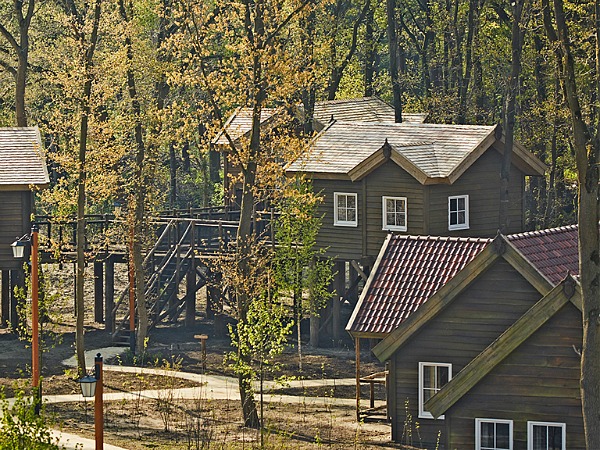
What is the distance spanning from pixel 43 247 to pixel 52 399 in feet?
37.0

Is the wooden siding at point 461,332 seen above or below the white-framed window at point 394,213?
below

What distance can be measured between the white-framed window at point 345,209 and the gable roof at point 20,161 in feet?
30.8

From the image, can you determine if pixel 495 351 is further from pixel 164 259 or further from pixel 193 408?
pixel 164 259

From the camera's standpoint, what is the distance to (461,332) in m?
30.5

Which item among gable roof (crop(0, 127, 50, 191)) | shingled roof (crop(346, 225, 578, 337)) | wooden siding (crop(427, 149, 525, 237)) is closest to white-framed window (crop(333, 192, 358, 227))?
wooden siding (crop(427, 149, 525, 237))

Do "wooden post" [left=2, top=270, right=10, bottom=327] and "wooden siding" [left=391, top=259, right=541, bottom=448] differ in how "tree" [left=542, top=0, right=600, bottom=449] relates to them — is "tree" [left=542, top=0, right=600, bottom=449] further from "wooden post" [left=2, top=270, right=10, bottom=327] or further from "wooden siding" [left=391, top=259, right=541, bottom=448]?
"wooden post" [left=2, top=270, right=10, bottom=327]

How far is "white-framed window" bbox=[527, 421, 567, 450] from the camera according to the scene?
2712 cm

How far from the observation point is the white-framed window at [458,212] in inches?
1734

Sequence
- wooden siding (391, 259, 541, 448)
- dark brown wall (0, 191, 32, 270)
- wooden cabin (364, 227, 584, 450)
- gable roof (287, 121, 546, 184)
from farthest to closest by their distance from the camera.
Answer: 1. dark brown wall (0, 191, 32, 270)
2. gable roof (287, 121, 546, 184)
3. wooden siding (391, 259, 541, 448)
4. wooden cabin (364, 227, 584, 450)

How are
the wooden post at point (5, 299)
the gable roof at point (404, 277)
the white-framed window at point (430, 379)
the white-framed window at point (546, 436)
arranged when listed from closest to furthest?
1. the white-framed window at point (546, 436)
2. the white-framed window at point (430, 379)
3. the gable roof at point (404, 277)
4. the wooden post at point (5, 299)

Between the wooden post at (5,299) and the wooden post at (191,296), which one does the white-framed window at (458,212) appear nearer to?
the wooden post at (191,296)

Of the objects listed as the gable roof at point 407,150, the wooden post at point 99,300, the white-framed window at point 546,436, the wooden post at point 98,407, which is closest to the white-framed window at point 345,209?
the gable roof at point 407,150

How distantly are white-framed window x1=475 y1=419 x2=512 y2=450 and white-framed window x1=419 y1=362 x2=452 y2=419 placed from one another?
3.97 meters

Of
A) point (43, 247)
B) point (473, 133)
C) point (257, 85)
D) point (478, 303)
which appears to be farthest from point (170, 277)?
point (478, 303)
